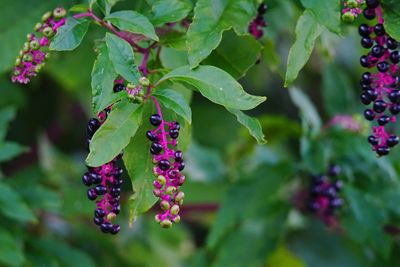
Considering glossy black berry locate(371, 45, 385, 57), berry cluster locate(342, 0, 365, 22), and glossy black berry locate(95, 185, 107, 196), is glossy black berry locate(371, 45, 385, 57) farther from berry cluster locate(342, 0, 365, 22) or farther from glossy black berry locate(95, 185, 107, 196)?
glossy black berry locate(95, 185, 107, 196)

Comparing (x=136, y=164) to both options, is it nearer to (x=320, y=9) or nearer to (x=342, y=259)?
(x=320, y=9)

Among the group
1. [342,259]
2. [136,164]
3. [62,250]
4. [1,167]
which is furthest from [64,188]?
[136,164]

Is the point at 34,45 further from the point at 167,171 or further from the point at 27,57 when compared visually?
the point at 167,171

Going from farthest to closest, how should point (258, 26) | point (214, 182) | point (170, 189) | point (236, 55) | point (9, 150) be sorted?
point (214, 182), point (9, 150), point (258, 26), point (236, 55), point (170, 189)

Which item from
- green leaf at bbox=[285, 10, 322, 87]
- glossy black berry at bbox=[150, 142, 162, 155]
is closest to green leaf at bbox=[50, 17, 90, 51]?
glossy black berry at bbox=[150, 142, 162, 155]

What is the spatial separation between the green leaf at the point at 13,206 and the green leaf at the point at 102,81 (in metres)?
0.82

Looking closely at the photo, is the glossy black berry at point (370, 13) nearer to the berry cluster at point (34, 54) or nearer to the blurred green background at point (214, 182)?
the blurred green background at point (214, 182)

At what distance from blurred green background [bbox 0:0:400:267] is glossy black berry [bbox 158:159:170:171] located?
32 cm

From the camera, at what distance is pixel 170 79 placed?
1.32 meters

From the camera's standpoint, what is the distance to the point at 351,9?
52.2 inches

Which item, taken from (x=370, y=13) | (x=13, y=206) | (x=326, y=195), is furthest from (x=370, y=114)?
(x=13, y=206)

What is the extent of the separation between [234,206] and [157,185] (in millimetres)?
1068

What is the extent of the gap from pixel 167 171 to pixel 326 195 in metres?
1.13

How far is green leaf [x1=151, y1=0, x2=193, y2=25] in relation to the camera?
140cm
